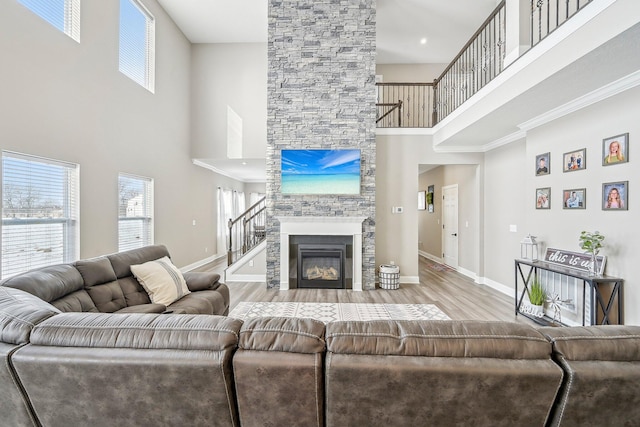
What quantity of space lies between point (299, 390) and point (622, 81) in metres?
3.93

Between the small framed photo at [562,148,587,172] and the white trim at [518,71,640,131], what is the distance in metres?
0.49

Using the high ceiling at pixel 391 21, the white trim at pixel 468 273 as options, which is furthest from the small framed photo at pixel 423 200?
the high ceiling at pixel 391 21

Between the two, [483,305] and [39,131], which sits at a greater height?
[39,131]

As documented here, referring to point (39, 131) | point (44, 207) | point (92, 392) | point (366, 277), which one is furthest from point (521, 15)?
point (44, 207)

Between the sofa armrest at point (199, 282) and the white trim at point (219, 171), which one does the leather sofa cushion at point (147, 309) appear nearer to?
the sofa armrest at point (199, 282)

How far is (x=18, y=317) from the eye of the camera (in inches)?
45.9

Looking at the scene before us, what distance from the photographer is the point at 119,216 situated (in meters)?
4.37

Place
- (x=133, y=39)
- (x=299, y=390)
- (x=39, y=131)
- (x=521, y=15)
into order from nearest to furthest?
(x=299, y=390)
(x=39, y=131)
(x=521, y=15)
(x=133, y=39)

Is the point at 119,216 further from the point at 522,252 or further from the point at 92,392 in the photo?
the point at 522,252

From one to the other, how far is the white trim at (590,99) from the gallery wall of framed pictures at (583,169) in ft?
1.44

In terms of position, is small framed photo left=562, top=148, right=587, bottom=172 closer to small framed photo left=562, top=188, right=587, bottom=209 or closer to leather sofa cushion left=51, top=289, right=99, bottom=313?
small framed photo left=562, top=188, right=587, bottom=209

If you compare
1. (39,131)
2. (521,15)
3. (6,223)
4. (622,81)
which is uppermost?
(521,15)

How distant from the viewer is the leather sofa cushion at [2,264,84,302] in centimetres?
187

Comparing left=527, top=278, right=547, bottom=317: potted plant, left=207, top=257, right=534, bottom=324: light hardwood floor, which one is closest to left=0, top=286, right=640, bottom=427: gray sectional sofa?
left=207, top=257, right=534, bottom=324: light hardwood floor
